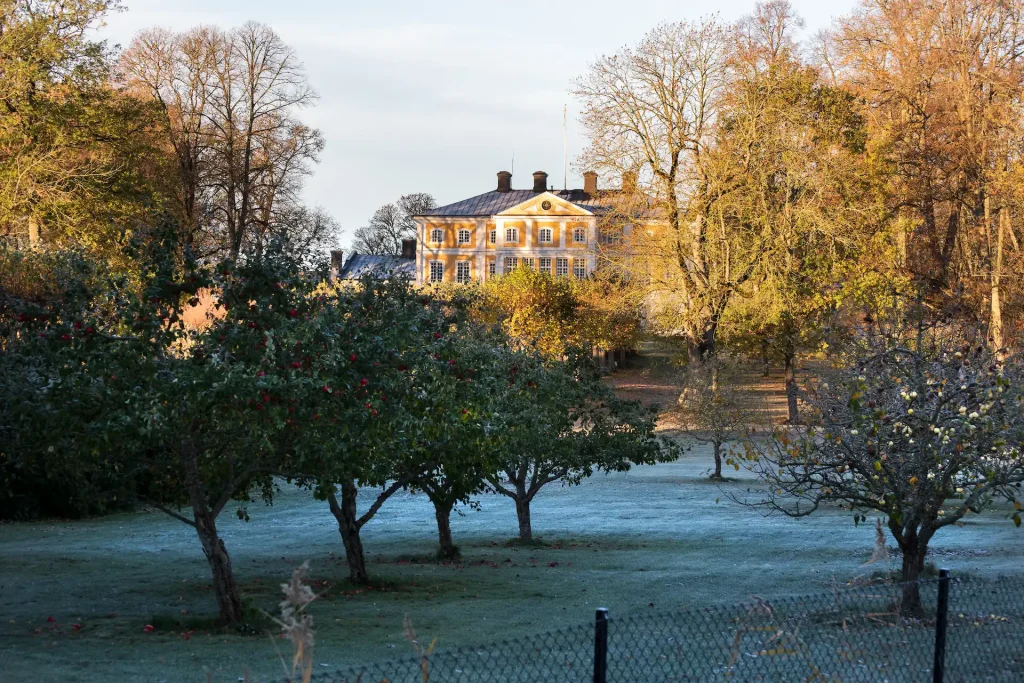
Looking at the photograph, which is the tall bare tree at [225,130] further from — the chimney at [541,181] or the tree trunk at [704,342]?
the chimney at [541,181]

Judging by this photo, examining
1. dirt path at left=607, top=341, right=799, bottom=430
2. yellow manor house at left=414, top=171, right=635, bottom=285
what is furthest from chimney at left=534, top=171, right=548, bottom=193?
dirt path at left=607, top=341, right=799, bottom=430

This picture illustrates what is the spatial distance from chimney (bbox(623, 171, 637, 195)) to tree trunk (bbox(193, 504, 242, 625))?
3649 centimetres

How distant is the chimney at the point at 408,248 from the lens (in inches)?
3976

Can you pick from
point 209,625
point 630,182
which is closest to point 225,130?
point 630,182

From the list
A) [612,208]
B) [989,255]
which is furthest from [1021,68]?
[612,208]

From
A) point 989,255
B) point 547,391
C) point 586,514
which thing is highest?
point 989,255

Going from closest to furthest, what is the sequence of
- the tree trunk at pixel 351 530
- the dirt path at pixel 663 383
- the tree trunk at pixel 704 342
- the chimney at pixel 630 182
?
the tree trunk at pixel 351 530
the chimney at pixel 630 182
the tree trunk at pixel 704 342
the dirt path at pixel 663 383

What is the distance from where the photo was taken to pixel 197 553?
22359mm

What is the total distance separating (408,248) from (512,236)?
29.2ft

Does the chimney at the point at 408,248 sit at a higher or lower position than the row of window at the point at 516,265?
higher

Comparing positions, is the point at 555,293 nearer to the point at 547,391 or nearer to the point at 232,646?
the point at 547,391

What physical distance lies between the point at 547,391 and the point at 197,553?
712 cm

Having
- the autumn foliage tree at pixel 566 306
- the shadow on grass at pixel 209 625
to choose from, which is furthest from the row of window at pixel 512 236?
the shadow on grass at pixel 209 625

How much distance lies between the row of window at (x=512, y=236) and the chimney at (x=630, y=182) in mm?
50366
